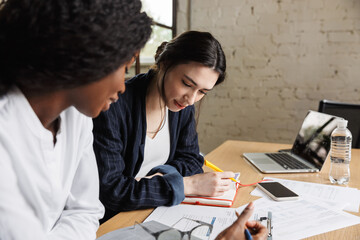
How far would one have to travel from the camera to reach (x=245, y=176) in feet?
4.23

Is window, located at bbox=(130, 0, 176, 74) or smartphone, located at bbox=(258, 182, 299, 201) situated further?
window, located at bbox=(130, 0, 176, 74)

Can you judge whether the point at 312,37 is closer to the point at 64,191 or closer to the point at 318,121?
the point at 318,121

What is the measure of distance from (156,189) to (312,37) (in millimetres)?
2317

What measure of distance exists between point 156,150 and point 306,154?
2.43 ft

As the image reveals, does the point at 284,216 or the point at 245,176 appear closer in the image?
the point at 284,216

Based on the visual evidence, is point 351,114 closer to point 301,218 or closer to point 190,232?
point 301,218

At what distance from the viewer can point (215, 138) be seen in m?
3.15

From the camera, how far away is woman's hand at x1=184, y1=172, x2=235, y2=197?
1002mm

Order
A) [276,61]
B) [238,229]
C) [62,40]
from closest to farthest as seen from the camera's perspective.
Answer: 1. [62,40]
2. [238,229]
3. [276,61]

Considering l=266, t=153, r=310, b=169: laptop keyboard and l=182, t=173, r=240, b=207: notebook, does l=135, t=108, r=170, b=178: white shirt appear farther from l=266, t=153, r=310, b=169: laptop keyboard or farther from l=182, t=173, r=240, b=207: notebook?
l=266, t=153, r=310, b=169: laptop keyboard

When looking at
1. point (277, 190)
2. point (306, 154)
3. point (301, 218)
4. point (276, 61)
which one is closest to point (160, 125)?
point (277, 190)

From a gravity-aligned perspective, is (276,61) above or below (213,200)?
above

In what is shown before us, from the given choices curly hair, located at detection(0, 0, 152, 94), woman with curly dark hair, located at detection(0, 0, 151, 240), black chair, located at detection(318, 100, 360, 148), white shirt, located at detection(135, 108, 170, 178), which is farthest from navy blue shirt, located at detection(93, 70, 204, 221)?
black chair, located at detection(318, 100, 360, 148)

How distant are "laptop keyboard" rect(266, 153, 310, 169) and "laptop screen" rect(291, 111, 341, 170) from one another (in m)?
0.05
